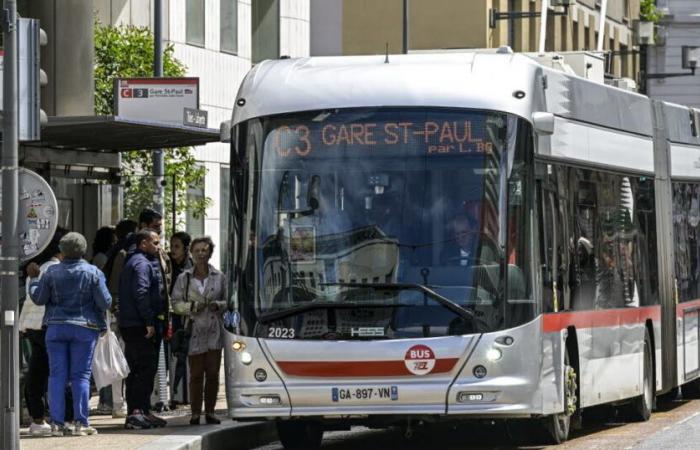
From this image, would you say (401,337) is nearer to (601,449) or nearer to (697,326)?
(601,449)

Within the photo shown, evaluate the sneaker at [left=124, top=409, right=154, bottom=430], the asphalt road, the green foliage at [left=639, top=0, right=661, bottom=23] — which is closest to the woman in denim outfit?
the sneaker at [left=124, top=409, right=154, bottom=430]

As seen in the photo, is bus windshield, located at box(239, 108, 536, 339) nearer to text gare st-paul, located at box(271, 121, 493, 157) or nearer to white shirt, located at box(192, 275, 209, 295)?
text gare st-paul, located at box(271, 121, 493, 157)

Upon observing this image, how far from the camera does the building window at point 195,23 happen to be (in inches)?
1470

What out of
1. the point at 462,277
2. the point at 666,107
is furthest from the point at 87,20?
the point at 462,277

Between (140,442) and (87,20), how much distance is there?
39.2 feet

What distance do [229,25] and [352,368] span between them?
24.5m

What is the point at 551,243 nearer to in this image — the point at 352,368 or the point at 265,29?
the point at 352,368

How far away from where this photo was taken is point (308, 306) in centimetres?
1595

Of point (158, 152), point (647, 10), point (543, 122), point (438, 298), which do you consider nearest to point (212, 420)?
point (438, 298)

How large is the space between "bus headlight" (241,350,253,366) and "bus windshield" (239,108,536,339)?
25 centimetres

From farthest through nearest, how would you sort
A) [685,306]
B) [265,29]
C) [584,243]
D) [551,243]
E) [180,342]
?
[265,29], [685,306], [180,342], [584,243], [551,243]

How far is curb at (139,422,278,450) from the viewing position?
1610 centimetres

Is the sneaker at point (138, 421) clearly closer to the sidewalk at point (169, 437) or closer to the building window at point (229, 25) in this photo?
the sidewalk at point (169, 437)

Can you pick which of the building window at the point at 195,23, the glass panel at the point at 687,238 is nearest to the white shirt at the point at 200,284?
the glass panel at the point at 687,238
